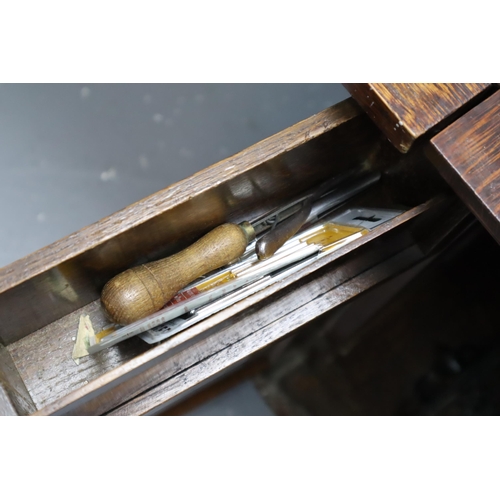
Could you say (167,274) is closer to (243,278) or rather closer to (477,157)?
(243,278)

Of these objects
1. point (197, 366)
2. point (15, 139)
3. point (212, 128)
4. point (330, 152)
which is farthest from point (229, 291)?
point (15, 139)

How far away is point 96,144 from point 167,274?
0.33 metres

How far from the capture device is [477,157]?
0.51 meters

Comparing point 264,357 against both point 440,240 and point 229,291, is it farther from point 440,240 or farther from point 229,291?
point 440,240

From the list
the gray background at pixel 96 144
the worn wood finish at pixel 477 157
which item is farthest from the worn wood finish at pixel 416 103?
the gray background at pixel 96 144

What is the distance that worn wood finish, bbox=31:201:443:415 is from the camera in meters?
0.51

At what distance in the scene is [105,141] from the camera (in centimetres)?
82

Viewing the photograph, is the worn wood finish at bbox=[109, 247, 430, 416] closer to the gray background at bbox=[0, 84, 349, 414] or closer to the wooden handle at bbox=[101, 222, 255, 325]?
the wooden handle at bbox=[101, 222, 255, 325]

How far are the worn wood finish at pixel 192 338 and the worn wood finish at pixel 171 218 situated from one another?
0.07 metres

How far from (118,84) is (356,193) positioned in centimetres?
41

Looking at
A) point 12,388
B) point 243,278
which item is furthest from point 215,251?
point 12,388

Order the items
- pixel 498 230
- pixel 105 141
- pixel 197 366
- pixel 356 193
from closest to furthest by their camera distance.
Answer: pixel 498 230
pixel 197 366
pixel 356 193
pixel 105 141

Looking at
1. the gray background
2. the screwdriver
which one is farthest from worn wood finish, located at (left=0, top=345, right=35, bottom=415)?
the gray background

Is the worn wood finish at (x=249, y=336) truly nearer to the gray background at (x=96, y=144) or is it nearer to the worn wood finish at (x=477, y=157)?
the worn wood finish at (x=477, y=157)
